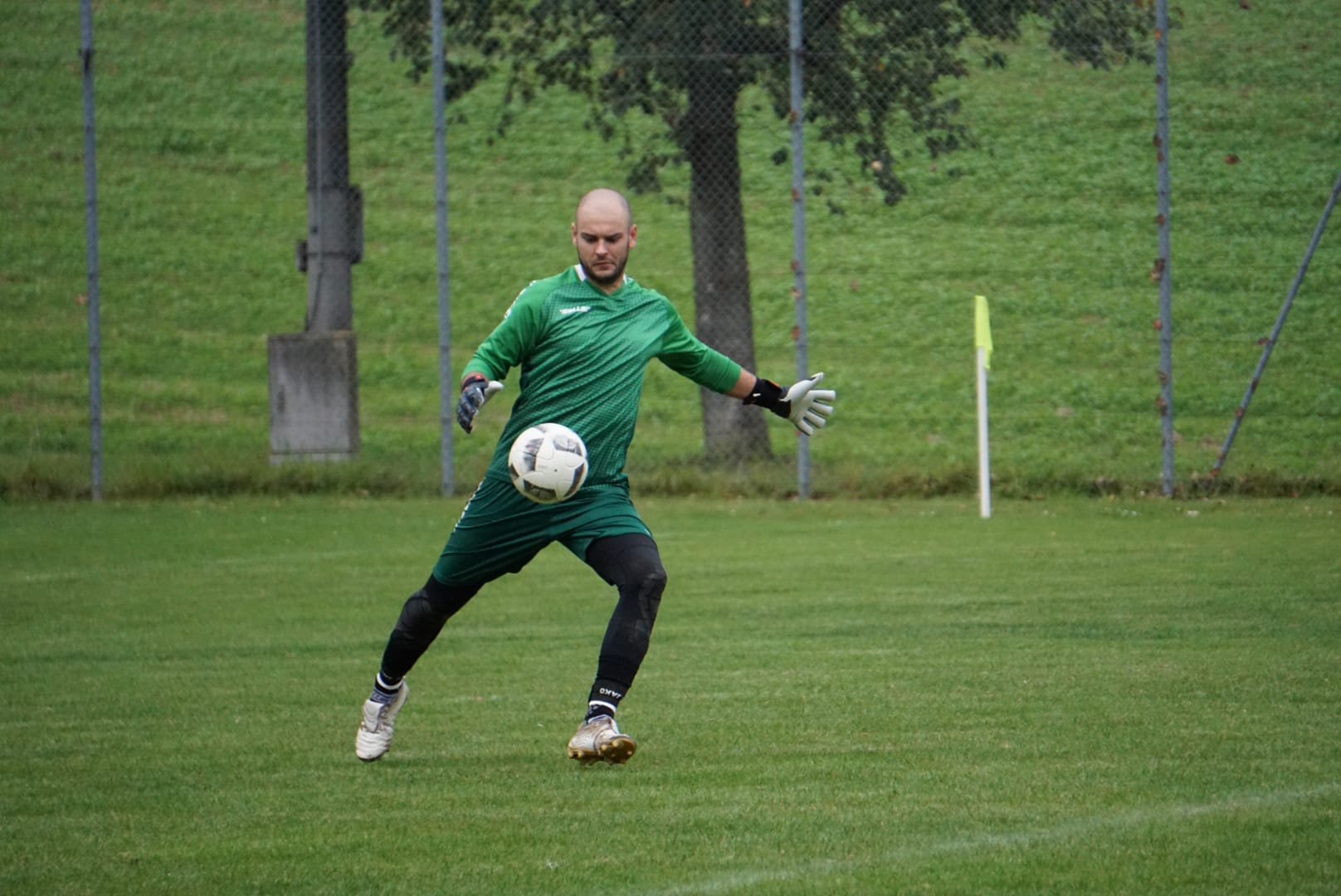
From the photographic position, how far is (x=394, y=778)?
582 centimetres

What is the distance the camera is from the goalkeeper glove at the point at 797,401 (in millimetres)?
6562

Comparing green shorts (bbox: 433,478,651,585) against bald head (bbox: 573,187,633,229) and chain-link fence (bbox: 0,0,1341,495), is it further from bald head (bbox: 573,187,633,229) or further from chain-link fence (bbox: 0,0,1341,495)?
chain-link fence (bbox: 0,0,1341,495)

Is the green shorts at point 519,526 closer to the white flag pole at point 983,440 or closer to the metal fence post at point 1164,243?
the white flag pole at point 983,440

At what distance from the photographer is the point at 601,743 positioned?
5.52m

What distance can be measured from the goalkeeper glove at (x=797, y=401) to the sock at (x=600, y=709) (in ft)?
4.45

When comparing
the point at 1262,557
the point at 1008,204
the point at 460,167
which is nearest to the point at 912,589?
the point at 1262,557

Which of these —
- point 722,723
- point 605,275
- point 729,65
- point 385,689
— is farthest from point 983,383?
point 385,689

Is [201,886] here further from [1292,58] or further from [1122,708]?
[1292,58]

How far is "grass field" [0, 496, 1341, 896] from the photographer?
181 inches

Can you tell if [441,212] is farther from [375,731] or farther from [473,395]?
[473,395]

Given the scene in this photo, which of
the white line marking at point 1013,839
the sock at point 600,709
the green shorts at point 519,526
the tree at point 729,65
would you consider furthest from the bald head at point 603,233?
the tree at point 729,65

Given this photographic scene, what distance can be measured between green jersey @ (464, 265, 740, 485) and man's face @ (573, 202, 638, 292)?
9 centimetres

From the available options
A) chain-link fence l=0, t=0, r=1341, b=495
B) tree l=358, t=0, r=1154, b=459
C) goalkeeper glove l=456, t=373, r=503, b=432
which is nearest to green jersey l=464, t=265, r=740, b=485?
goalkeeper glove l=456, t=373, r=503, b=432

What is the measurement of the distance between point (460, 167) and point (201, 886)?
2107cm
